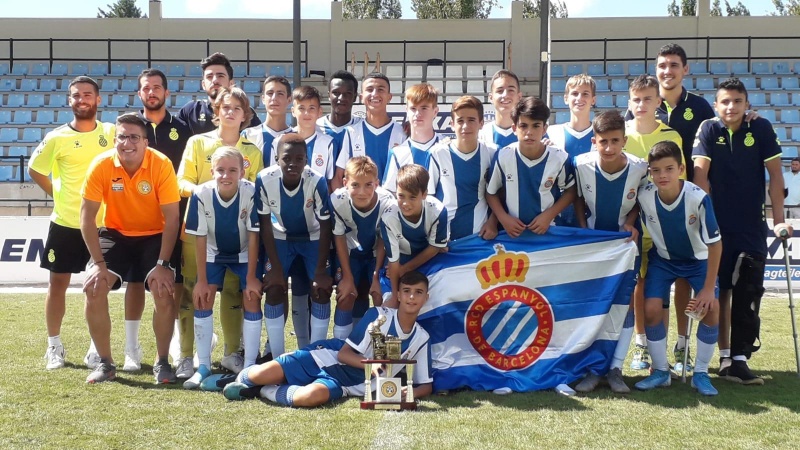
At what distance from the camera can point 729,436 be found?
394cm

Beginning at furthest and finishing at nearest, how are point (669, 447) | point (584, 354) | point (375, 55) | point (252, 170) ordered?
point (375, 55) < point (252, 170) < point (584, 354) < point (669, 447)

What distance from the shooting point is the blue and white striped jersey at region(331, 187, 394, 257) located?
521 cm

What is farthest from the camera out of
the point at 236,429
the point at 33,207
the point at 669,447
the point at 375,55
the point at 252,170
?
the point at 375,55

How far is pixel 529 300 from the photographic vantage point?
519 centimetres

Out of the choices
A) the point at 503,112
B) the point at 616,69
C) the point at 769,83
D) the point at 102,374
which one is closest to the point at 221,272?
the point at 102,374

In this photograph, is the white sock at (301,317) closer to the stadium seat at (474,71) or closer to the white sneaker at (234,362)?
the white sneaker at (234,362)

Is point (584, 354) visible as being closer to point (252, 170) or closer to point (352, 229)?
point (352, 229)

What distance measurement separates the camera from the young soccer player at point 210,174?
218 inches

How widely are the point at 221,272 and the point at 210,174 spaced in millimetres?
714

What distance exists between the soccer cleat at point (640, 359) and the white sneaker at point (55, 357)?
389 cm

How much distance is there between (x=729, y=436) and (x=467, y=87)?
53.0 ft

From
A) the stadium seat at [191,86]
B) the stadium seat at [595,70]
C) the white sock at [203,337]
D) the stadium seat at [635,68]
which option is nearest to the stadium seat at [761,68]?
the stadium seat at [635,68]

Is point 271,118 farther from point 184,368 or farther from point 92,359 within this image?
point 92,359

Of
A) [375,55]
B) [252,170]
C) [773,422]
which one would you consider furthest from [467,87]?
[773,422]
